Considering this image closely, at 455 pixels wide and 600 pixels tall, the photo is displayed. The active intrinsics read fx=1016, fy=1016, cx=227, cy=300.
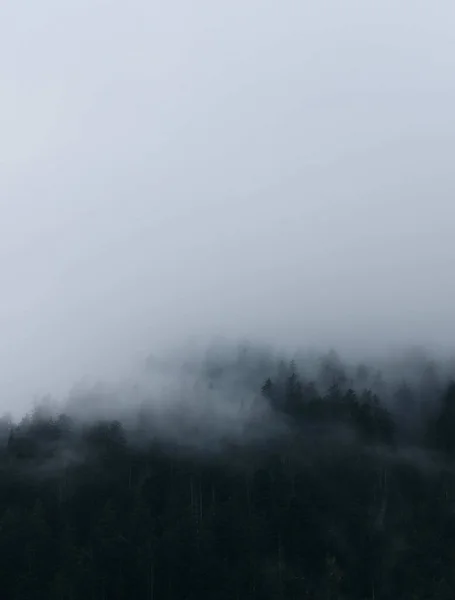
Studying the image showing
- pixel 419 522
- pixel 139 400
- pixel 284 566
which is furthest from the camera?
pixel 139 400

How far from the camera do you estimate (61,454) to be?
11369 cm

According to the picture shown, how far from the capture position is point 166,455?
112812 mm

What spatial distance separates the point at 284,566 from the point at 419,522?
15.5 meters

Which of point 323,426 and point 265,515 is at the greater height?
point 323,426

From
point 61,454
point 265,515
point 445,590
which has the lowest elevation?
point 445,590

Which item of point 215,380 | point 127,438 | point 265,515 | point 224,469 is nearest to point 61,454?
point 127,438

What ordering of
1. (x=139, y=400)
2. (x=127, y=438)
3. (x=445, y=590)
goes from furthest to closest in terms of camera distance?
(x=139, y=400) < (x=127, y=438) < (x=445, y=590)

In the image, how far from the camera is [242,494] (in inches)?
4070

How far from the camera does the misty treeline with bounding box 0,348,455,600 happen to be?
89875mm

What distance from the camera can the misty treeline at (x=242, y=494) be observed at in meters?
89.9

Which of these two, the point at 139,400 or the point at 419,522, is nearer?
the point at 419,522

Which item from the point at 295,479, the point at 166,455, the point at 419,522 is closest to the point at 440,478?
the point at 419,522

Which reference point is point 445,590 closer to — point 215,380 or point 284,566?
point 284,566

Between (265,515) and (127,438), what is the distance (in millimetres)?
23585
